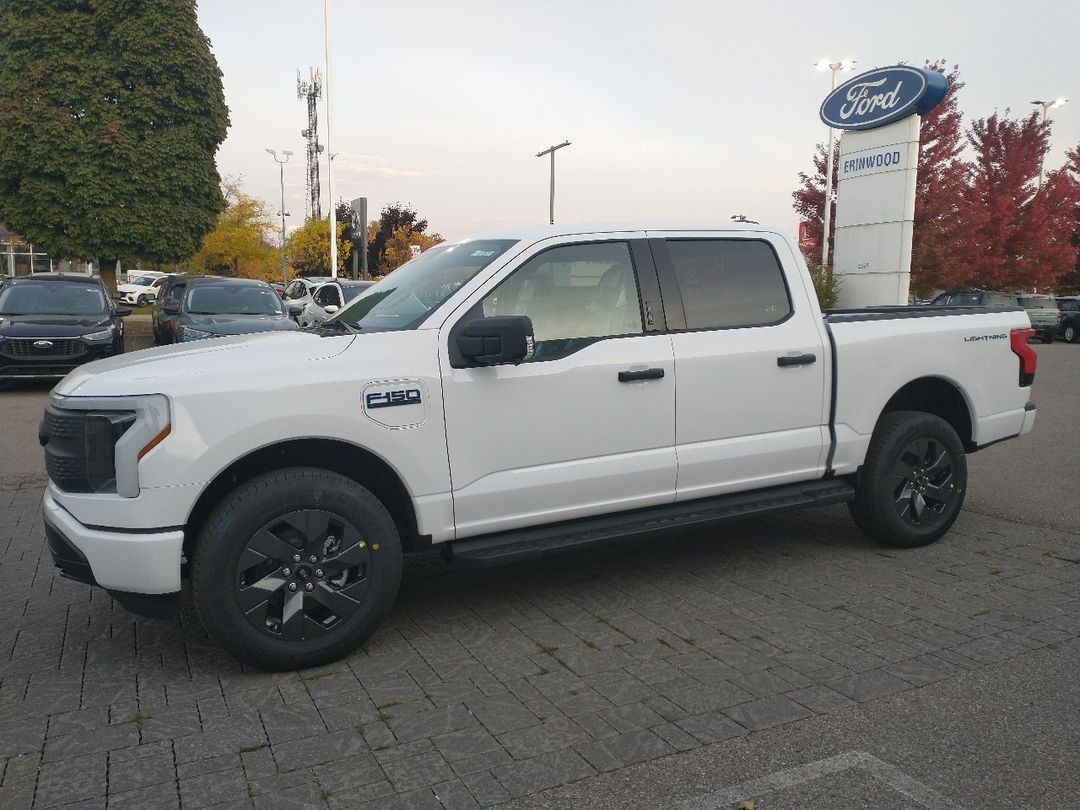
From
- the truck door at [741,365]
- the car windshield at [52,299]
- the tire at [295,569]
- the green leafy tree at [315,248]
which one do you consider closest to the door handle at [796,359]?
the truck door at [741,365]

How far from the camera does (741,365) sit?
4809mm

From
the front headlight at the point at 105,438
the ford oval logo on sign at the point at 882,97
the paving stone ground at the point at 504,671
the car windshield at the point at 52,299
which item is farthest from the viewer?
the ford oval logo on sign at the point at 882,97

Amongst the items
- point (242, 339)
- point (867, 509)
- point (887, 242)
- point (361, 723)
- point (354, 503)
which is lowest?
point (361, 723)

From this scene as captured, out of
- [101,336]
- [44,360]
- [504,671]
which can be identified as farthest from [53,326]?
[504,671]

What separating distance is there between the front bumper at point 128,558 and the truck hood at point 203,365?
1.88 feet

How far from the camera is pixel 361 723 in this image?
343cm

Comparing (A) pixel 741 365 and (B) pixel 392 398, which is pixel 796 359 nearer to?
(A) pixel 741 365

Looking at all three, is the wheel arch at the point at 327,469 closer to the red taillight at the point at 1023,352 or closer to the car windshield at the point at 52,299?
the red taillight at the point at 1023,352

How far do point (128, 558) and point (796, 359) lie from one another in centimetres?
347

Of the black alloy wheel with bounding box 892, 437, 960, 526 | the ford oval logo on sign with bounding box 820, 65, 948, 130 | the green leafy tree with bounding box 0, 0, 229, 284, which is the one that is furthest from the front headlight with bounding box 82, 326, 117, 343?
the green leafy tree with bounding box 0, 0, 229, 284

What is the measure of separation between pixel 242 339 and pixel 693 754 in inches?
107

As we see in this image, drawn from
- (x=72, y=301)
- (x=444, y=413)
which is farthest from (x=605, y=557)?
(x=72, y=301)

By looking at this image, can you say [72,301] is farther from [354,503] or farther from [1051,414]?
[1051,414]

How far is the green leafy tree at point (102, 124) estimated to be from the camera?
80.6ft
